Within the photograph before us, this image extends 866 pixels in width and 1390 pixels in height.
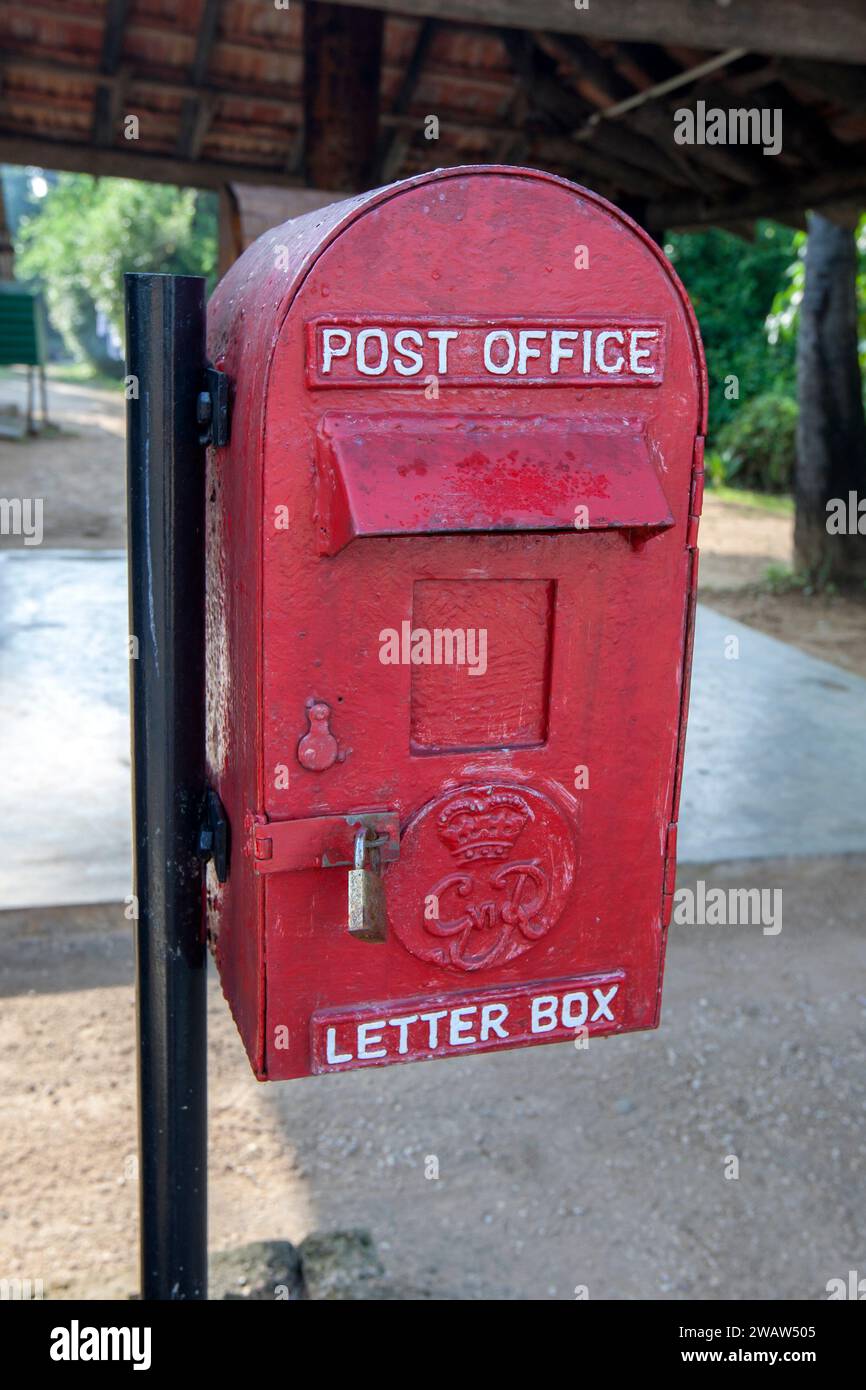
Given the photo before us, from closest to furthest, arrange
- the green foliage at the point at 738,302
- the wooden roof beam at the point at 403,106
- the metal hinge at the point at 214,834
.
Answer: the metal hinge at the point at 214,834
the wooden roof beam at the point at 403,106
the green foliage at the point at 738,302

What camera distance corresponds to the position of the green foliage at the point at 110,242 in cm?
2219

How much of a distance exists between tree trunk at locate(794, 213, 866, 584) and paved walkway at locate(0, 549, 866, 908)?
267 centimetres

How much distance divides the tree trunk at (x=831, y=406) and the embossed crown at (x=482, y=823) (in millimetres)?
8358

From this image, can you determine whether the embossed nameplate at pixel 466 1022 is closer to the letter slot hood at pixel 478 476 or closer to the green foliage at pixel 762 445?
the letter slot hood at pixel 478 476

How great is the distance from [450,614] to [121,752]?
3.69 m

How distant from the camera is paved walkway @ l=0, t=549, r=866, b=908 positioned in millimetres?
3930

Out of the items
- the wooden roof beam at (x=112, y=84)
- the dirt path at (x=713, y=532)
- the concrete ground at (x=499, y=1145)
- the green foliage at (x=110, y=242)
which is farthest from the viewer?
the green foliage at (x=110, y=242)

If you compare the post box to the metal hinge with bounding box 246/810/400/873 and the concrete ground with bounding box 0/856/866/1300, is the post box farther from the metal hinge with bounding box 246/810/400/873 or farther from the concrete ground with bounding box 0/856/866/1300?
the concrete ground with bounding box 0/856/866/1300

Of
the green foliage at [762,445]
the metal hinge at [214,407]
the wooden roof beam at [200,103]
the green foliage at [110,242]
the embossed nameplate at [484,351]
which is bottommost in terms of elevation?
the green foliage at [762,445]

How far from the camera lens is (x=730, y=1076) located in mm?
3217

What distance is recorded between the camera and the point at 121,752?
15.4ft

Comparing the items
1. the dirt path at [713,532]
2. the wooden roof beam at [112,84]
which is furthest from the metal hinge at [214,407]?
the dirt path at [713,532]

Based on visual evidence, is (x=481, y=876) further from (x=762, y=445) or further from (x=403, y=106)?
(x=762, y=445)

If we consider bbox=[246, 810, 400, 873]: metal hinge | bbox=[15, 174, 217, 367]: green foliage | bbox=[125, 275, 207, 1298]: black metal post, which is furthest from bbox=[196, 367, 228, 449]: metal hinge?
bbox=[15, 174, 217, 367]: green foliage
